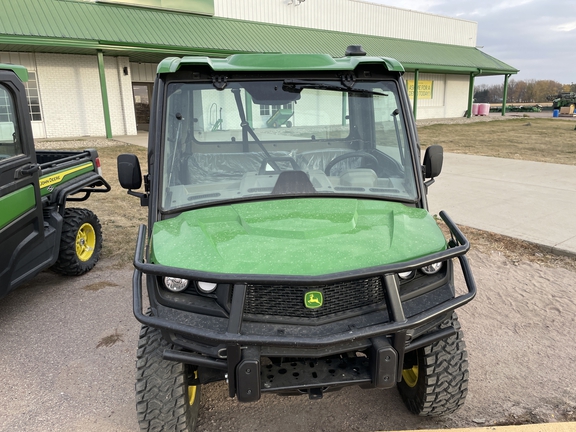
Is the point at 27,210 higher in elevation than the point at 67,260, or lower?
Answer: higher

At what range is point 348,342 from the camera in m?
2.07

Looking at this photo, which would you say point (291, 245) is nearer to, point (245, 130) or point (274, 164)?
point (274, 164)

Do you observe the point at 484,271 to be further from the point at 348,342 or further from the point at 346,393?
the point at 348,342

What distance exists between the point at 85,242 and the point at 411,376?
12.7ft

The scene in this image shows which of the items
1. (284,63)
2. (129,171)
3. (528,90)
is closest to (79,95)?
(129,171)

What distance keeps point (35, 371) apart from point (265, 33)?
1966cm

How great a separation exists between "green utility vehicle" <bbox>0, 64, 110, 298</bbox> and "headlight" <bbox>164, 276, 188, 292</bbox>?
2.12m

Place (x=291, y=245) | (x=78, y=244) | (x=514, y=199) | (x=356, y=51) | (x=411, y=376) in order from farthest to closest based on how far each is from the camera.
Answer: (x=514, y=199) < (x=78, y=244) < (x=356, y=51) < (x=411, y=376) < (x=291, y=245)

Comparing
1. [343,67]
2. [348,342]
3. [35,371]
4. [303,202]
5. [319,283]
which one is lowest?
[35,371]

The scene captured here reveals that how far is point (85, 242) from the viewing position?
5.21 meters

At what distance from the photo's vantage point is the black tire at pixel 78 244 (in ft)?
15.6

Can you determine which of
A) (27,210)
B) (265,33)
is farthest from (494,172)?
(265,33)

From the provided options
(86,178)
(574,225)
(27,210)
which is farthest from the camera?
(574,225)

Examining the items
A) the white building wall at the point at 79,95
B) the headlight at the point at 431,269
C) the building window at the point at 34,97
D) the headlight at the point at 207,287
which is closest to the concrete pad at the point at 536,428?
the headlight at the point at 431,269
